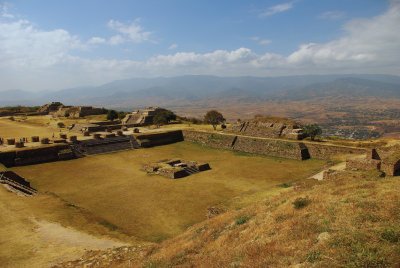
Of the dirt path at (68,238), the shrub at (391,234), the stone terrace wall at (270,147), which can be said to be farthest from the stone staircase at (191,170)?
the shrub at (391,234)

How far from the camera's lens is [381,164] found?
576 inches

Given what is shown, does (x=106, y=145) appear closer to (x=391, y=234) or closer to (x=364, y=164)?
(x=364, y=164)

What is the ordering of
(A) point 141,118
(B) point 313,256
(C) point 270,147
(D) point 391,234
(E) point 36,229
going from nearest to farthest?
(B) point 313,256, (D) point 391,234, (E) point 36,229, (C) point 270,147, (A) point 141,118

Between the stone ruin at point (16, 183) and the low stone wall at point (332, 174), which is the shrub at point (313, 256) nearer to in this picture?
the low stone wall at point (332, 174)

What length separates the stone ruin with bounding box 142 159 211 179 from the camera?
66.3 ft

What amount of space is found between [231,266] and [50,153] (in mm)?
25327

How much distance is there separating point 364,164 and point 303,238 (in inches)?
483

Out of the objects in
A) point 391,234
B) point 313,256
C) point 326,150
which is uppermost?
point 391,234

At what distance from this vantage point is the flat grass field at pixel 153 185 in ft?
42.5

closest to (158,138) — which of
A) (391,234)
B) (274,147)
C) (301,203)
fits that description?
(274,147)

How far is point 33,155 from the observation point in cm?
2425

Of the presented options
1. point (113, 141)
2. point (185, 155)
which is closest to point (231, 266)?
point (185, 155)

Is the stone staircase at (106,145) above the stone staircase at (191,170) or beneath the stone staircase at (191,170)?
above

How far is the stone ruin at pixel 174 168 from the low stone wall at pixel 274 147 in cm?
768
